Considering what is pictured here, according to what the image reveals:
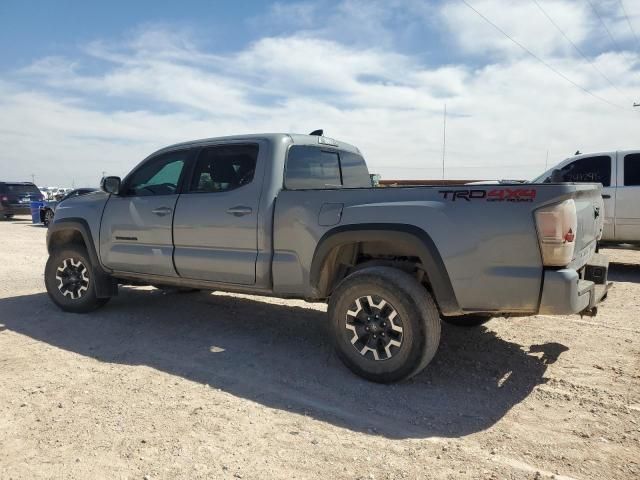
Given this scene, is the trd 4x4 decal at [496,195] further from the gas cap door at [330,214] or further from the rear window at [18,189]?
the rear window at [18,189]

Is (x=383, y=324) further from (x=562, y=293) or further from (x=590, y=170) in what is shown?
(x=590, y=170)

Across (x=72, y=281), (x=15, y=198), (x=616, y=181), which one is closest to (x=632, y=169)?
(x=616, y=181)

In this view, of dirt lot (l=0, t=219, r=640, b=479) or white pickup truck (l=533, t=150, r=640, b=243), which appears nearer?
dirt lot (l=0, t=219, r=640, b=479)

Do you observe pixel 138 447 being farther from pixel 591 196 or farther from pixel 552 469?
pixel 591 196

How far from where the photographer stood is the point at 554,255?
312cm

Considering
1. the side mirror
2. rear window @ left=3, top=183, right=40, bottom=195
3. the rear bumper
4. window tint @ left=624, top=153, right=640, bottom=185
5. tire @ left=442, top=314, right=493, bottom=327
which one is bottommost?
tire @ left=442, top=314, right=493, bottom=327

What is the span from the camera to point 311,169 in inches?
188

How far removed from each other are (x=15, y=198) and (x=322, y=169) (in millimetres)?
21336

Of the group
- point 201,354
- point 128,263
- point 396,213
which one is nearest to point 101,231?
point 128,263

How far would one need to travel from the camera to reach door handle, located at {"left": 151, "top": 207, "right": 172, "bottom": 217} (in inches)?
194

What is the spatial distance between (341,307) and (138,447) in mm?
1684

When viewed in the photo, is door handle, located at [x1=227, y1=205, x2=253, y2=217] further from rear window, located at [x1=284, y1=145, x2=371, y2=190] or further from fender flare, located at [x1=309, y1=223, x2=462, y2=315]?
fender flare, located at [x1=309, y1=223, x2=462, y2=315]

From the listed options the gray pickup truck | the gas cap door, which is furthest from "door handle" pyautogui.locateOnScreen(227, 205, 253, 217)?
the gas cap door

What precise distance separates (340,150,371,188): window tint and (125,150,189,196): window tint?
1632mm
